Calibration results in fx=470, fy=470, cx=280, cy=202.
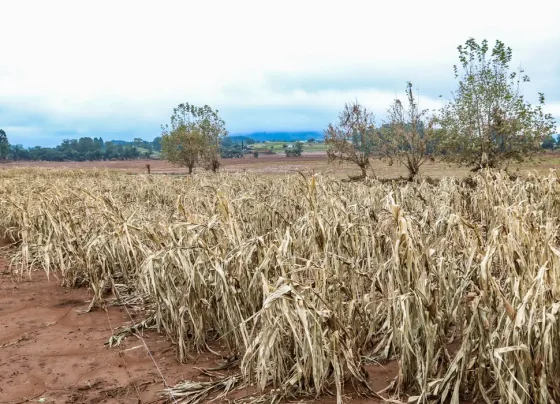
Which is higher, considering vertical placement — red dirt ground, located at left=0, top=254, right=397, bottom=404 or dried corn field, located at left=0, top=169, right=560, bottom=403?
dried corn field, located at left=0, top=169, right=560, bottom=403

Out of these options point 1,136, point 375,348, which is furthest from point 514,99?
point 1,136

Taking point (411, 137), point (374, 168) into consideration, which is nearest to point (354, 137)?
point (411, 137)

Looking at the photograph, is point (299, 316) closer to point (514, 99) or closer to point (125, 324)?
point (125, 324)

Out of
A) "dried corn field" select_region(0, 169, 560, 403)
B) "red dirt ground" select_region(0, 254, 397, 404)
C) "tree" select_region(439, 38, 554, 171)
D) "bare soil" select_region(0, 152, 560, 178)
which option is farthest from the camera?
"bare soil" select_region(0, 152, 560, 178)

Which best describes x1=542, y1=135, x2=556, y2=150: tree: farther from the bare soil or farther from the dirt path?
the dirt path

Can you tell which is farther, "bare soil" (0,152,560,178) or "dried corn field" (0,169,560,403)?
"bare soil" (0,152,560,178)

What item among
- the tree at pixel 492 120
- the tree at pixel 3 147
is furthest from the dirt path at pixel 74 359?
the tree at pixel 3 147

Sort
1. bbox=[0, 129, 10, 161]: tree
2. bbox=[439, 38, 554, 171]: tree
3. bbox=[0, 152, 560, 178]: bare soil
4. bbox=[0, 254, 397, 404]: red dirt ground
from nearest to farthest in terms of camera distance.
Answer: bbox=[0, 254, 397, 404]: red dirt ground < bbox=[439, 38, 554, 171]: tree < bbox=[0, 152, 560, 178]: bare soil < bbox=[0, 129, 10, 161]: tree

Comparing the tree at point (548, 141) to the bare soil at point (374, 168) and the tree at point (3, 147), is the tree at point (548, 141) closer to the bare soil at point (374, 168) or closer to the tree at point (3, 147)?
the bare soil at point (374, 168)

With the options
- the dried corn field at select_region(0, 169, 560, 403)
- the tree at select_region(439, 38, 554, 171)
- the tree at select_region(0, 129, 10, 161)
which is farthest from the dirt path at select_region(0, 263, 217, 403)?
the tree at select_region(0, 129, 10, 161)

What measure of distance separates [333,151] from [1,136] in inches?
4429

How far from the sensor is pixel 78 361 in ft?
13.2

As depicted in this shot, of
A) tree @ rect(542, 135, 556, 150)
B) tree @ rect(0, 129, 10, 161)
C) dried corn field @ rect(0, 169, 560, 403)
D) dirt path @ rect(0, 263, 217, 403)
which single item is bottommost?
dirt path @ rect(0, 263, 217, 403)

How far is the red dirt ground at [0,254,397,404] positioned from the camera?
3502 mm
